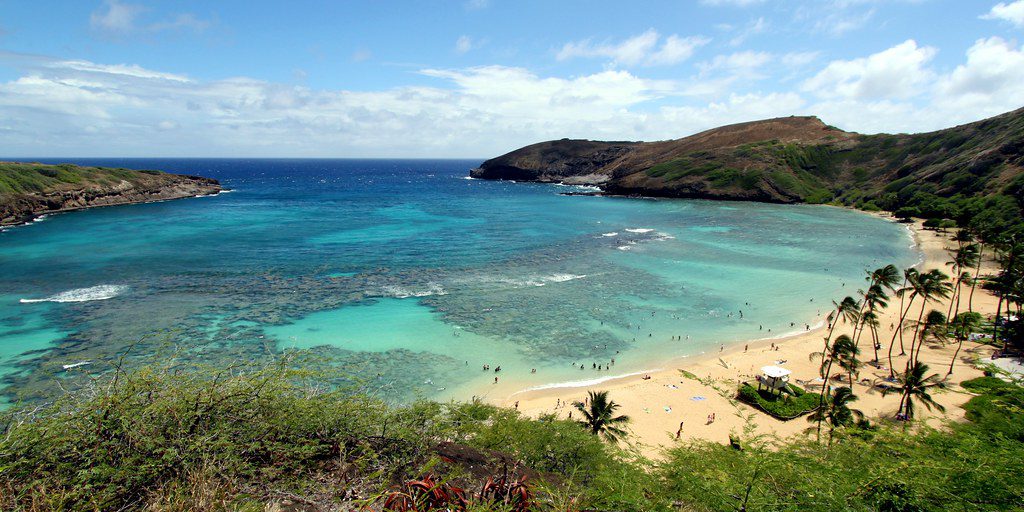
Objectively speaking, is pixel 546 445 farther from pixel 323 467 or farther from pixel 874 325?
pixel 874 325

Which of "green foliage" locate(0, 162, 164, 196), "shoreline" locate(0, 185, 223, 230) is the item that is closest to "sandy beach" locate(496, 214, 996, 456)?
"shoreline" locate(0, 185, 223, 230)

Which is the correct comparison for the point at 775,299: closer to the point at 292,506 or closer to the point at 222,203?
the point at 292,506

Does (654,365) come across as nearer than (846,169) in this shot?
Yes

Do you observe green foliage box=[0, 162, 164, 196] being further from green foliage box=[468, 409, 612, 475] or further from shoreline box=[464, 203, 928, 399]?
green foliage box=[468, 409, 612, 475]

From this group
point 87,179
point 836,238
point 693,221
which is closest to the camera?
point 836,238

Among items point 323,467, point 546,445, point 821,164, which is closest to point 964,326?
point 546,445

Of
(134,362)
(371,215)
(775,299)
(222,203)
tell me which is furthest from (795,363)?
(222,203)
